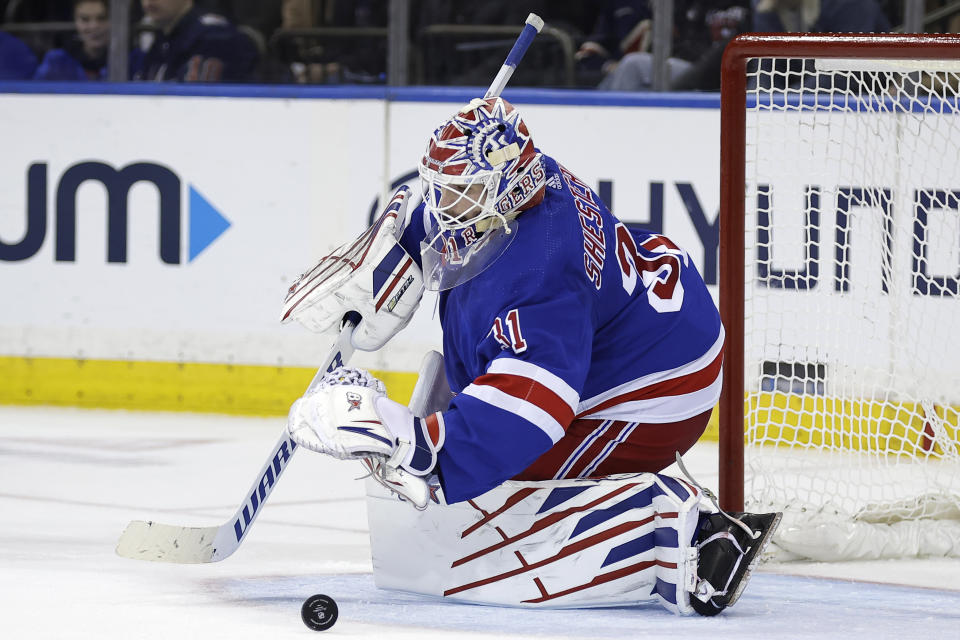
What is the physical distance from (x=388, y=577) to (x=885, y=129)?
2.00 metres

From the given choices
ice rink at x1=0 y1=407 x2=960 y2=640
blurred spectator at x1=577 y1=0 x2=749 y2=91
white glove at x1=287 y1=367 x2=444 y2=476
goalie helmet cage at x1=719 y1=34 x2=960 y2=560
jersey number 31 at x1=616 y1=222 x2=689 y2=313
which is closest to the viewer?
white glove at x1=287 y1=367 x2=444 y2=476

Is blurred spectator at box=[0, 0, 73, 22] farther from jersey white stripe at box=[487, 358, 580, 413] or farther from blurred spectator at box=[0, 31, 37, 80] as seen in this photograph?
jersey white stripe at box=[487, 358, 580, 413]

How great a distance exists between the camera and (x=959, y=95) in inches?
143

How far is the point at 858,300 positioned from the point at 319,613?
211 centimetres

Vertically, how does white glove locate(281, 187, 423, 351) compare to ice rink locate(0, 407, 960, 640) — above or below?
above

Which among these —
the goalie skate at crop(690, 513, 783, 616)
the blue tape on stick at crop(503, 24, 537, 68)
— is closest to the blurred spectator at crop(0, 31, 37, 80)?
the blue tape on stick at crop(503, 24, 537, 68)

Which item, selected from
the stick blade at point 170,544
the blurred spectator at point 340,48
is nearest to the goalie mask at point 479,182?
the stick blade at point 170,544

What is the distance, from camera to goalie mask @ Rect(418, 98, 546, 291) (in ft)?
7.80

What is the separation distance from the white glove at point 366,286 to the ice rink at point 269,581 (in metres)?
0.49

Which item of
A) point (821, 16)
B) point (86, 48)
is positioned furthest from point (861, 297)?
point (86, 48)

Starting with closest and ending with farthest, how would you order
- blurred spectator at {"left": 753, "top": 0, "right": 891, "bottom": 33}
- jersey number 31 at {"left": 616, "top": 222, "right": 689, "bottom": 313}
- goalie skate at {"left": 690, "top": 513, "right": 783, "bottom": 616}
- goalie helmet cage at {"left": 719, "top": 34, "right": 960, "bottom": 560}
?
goalie skate at {"left": 690, "top": 513, "right": 783, "bottom": 616}
jersey number 31 at {"left": 616, "top": 222, "right": 689, "bottom": 313}
goalie helmet cage at {"left": 719, "top": 34, "right": 960, "bottom": 560}
blurred spectator at {"left": 753, "top": 0, "right": 891, "bottom": 33}

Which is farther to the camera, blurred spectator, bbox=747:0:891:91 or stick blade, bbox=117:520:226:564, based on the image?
blurred spectator, bbox=747:0:891:91

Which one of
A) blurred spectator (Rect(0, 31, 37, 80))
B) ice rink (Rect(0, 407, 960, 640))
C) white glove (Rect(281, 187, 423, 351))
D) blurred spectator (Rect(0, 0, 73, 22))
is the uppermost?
blurred spectator (Rect(0, 0, 73, 22))

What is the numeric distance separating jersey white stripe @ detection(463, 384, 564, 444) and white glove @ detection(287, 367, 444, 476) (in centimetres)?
8
